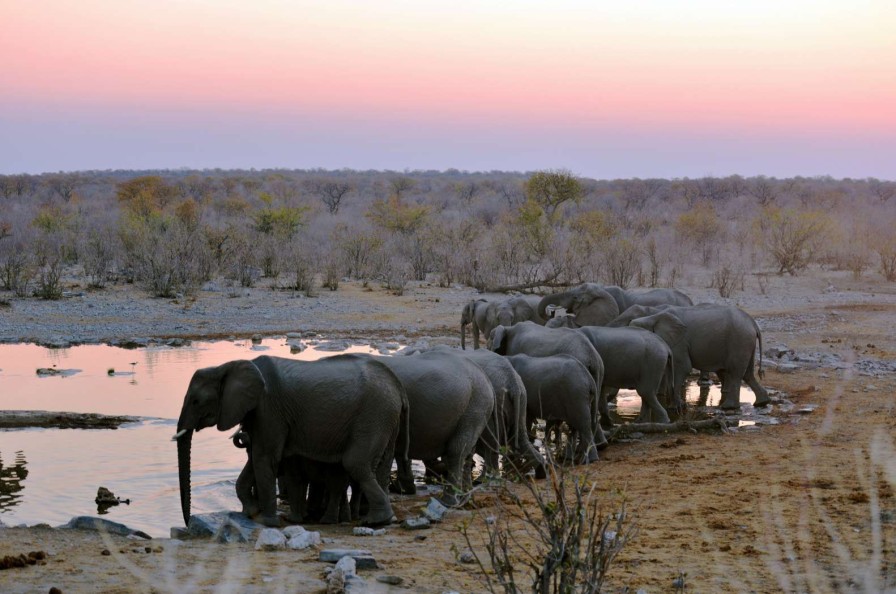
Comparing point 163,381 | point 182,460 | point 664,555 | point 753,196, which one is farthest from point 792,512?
point 753,196

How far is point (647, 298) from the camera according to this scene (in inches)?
673

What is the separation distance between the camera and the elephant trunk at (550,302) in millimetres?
16312

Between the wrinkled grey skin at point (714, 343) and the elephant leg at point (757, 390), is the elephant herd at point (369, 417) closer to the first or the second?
the wrinkled grey skin at point (714, 343)

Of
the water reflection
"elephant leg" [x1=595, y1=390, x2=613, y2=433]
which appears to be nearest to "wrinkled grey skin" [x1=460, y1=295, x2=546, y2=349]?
the water reflection

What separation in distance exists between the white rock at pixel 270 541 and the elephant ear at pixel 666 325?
7816 millimetres

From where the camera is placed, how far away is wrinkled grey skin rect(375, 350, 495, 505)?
8945mm

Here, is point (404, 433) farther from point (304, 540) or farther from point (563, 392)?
point (563, 392)

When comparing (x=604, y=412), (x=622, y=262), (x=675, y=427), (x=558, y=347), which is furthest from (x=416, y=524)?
(x=622, y=262)

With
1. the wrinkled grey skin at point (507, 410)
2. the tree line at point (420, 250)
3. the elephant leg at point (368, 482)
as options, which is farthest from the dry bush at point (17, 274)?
the elephant leg at point (368, 482)

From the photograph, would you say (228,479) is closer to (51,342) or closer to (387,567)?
(387,567)

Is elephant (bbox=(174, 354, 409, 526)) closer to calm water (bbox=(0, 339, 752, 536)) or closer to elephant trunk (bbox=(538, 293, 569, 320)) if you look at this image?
calm water (bbox=(0, 339, 752, 536))

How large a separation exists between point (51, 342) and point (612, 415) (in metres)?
11.1

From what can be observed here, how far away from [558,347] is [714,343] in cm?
321

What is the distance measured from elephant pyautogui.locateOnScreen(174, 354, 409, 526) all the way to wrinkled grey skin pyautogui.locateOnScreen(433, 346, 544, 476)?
1693 millimetres
